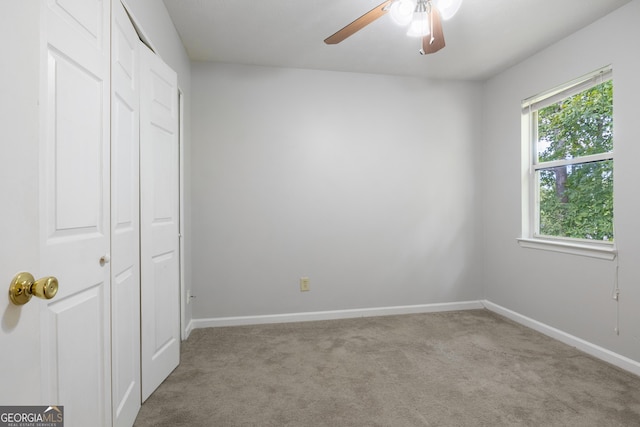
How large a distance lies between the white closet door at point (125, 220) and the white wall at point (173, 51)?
7.4 inches

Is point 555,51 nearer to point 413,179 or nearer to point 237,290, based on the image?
point 413,179

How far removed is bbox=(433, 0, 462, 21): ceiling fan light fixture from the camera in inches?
60.7

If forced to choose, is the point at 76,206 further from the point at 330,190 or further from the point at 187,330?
the point at 330,190

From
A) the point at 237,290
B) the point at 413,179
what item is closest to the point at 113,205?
the point at 237,290

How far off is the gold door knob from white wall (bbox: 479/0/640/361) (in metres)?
3.07

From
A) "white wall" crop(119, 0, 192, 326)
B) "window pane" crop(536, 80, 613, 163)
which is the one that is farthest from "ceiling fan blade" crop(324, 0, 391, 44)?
"window pane" crop(536, 80, 613, 163)

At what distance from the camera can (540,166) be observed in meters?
2.92

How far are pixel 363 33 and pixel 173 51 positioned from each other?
1458 mm

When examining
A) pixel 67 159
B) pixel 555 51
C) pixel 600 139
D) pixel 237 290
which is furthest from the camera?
pixel 237 290

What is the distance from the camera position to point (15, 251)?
75 cm

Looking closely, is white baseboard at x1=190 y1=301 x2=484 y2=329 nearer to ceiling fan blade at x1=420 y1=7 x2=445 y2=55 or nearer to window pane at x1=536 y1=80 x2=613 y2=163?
window pane at x1=536 y1=80 x2=613 y2=163

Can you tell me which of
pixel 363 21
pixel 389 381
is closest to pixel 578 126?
pixel 363 21

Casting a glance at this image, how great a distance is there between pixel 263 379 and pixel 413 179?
2365mm

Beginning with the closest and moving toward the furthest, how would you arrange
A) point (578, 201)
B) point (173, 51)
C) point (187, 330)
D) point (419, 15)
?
1. point (419, 15)
2. point (173, 51)
3. point (578, 201)
4. point (187, 330)
